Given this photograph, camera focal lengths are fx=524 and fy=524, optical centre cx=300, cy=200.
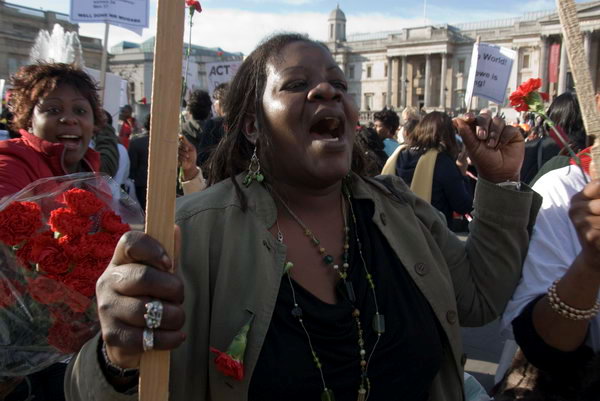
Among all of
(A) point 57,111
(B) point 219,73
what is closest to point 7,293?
(A) point 57,111

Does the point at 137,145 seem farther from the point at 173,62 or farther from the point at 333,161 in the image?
the point at 173,62

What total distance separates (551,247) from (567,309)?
0.25 meters

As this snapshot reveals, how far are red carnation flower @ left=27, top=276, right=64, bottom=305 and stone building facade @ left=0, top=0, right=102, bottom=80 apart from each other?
926 centimetres

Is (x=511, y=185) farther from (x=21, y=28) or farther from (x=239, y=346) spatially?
(x=21, y=28)

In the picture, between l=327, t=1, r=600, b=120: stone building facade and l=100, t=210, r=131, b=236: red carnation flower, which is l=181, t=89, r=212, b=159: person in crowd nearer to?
l=100, t=210, r=131, b=236: red carnation flower

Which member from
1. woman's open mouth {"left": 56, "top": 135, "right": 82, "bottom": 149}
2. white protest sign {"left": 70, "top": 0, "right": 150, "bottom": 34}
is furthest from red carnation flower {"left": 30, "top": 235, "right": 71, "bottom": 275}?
white protest sign {"left": 70, "top": 0, "right": 150, "bottom": 34}

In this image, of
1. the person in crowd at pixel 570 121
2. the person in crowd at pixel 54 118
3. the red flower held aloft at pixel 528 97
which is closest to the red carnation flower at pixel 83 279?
the person in crowd at pixel 54 118

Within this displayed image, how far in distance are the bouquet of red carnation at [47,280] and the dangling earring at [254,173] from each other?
0.48 metres

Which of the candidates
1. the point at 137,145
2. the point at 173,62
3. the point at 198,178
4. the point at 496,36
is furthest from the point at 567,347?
the point at 496,36

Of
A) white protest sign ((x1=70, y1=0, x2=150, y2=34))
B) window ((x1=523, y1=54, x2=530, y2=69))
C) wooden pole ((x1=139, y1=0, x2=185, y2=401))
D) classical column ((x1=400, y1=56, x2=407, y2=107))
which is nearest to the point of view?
wooden pole ((x1=139, y1=0, x2=185, y2=401))

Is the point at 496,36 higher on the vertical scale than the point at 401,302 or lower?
higher

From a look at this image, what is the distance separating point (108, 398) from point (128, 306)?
0.86ft

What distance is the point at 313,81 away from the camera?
1666 mm

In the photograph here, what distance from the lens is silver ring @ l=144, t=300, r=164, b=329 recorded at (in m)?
0.99
